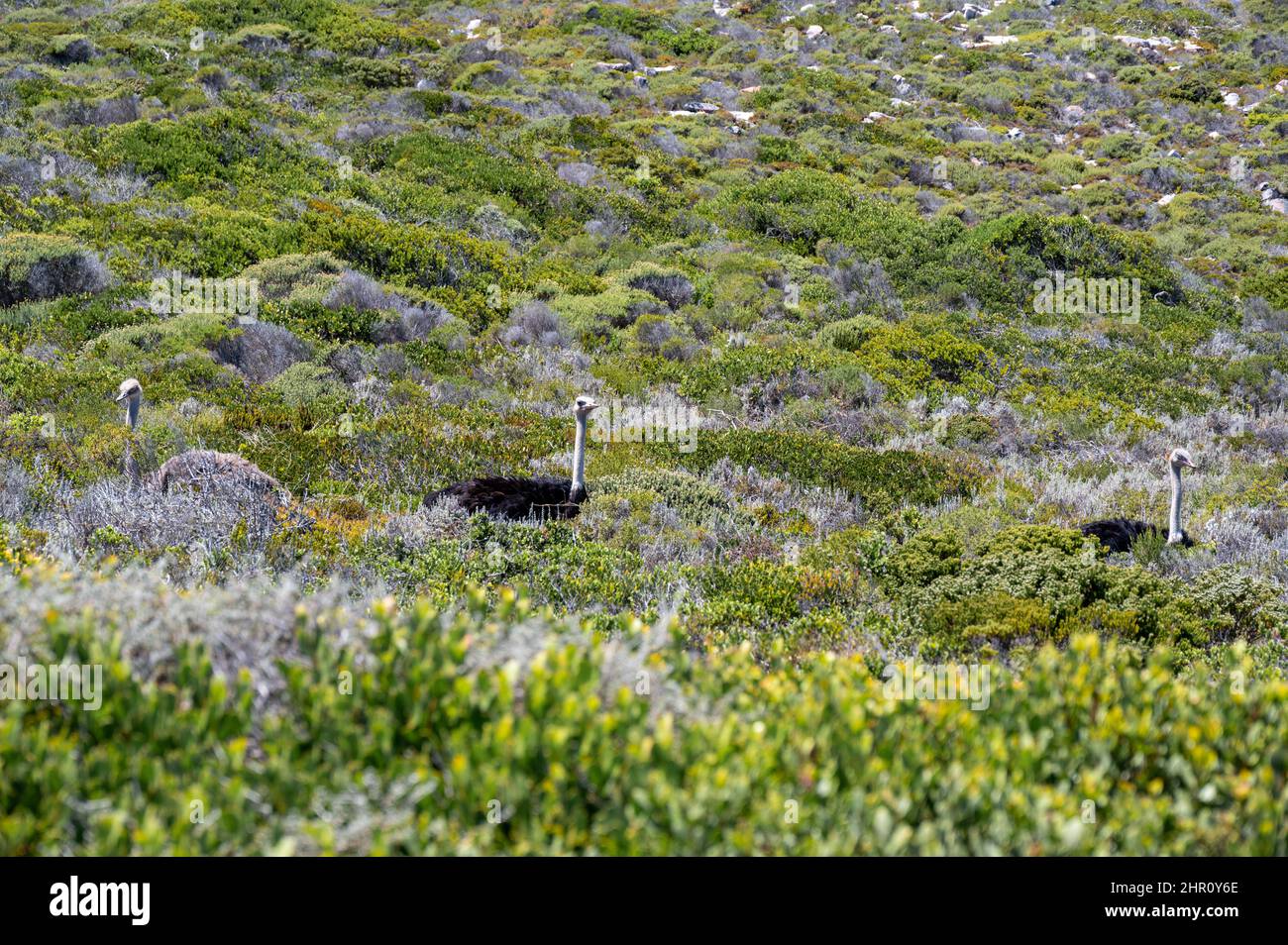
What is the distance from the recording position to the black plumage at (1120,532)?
810 cm

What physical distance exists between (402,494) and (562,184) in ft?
42.3

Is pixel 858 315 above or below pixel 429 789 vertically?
below

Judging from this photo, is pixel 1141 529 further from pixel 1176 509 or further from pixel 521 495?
pixel 521 495

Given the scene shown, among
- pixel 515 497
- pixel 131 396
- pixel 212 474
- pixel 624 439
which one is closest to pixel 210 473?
pixel 212 474

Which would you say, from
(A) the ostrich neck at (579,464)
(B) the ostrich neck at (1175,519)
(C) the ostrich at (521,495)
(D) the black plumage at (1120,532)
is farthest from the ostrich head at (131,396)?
(B) the ostrich neck at (1175,519)

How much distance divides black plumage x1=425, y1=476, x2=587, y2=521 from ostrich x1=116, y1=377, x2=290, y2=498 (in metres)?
1.29

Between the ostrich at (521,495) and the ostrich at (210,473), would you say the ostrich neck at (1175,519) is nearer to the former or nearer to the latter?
the ostrich at (521,495)

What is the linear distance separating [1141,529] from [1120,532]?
0.37 m

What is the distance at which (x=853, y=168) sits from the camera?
25.3m

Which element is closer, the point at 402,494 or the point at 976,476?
the point at 402,494

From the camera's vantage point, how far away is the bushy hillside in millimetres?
2826

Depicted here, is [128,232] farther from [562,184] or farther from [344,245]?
[562,184]

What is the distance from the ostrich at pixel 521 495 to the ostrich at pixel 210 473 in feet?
4.24
